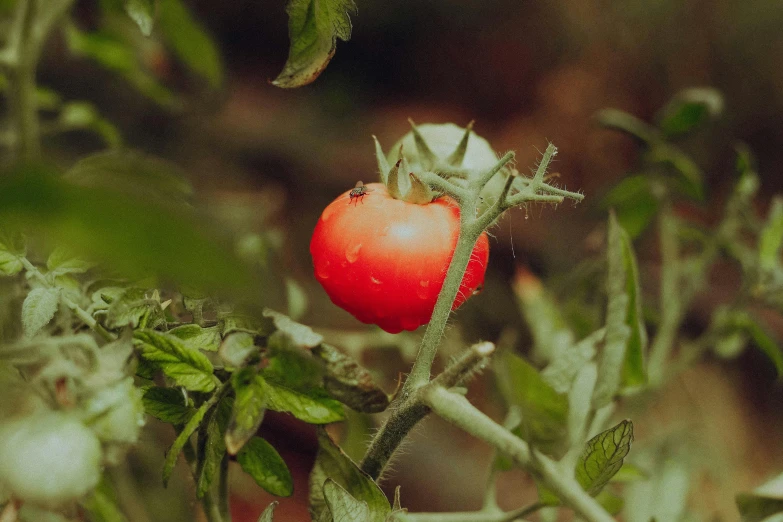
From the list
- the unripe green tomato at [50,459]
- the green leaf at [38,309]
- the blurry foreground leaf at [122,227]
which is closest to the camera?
the blurry foreground leaf at [122,227]

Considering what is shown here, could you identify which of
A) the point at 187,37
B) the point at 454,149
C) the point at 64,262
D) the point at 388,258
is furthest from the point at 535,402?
the point at 187,37

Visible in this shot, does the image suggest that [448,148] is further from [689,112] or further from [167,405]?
[689,112]

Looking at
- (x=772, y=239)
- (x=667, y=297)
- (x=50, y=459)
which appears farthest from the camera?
(x=667, y=297)

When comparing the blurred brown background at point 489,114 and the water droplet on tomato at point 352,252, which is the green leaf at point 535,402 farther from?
the blurred brown background at point 489,114

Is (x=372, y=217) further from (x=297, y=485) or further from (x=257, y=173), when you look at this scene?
(x=257, y=173)

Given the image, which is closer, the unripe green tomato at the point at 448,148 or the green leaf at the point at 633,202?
the unripe green tomato at the point at 448,148

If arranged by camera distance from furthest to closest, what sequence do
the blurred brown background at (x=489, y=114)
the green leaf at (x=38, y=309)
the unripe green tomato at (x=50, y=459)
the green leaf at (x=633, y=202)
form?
the blurred brown background at (x=489, y=114)
the green leaf at (x=633, y=202)
the green leaf at (x=38, y=309)
the unripe green tomato at (x=50, y=459)

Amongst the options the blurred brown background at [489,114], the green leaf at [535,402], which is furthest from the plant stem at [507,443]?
the blurred brown background at [489,114]
